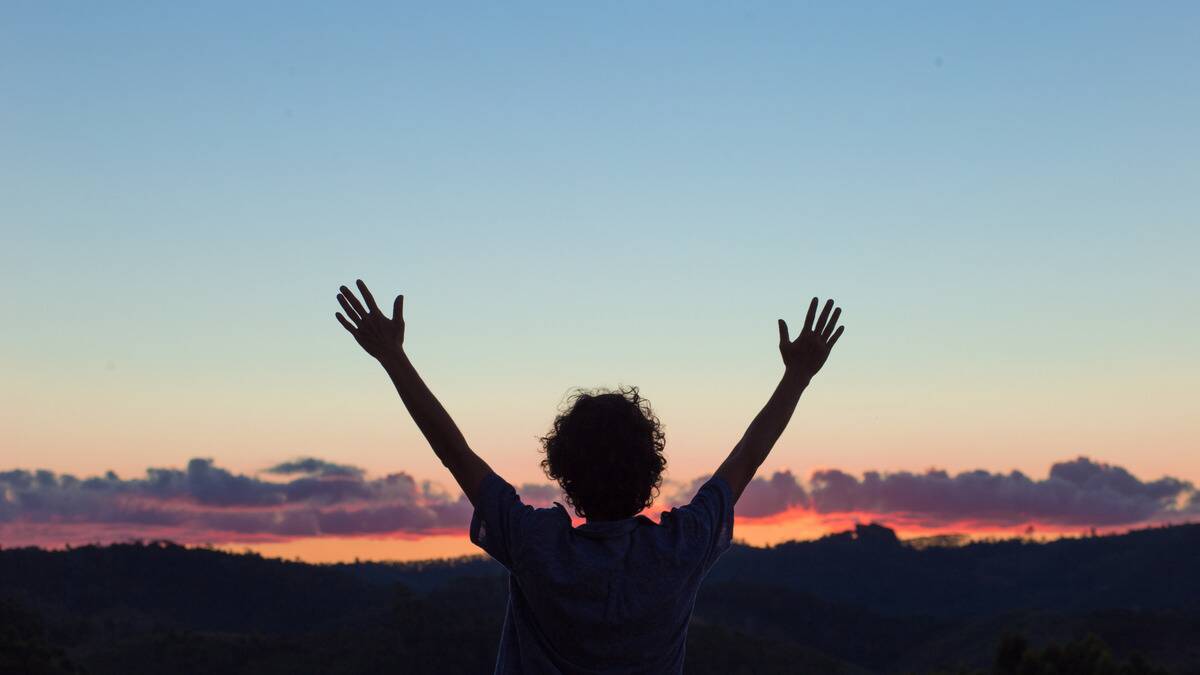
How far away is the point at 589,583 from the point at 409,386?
33.3 inches

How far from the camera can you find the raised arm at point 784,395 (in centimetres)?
387

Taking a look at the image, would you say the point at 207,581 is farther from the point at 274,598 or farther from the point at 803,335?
the point at 803,335

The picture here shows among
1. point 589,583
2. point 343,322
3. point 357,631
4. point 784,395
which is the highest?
point 343,322

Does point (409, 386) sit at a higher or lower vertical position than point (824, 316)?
lower

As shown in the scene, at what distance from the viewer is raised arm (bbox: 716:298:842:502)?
152 inches

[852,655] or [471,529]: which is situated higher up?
[471,529]

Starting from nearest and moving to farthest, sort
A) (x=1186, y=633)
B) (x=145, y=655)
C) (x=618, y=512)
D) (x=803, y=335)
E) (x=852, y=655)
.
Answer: (x=618, y=512), (x=803, y=335), (x=145, y=655), (x=1186, y=633), (x=852, y=655)

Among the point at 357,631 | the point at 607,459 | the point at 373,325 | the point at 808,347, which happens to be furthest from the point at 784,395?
the point at 357,631

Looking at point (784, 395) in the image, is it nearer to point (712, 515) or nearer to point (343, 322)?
point (712, 515)

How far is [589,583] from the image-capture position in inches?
133

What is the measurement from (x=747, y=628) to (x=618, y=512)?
19862cm

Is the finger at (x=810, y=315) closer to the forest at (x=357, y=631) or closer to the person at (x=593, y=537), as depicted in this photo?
the person at (x=593, y=537)

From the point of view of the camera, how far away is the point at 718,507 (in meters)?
3.68

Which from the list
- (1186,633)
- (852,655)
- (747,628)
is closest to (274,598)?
(747,628)
